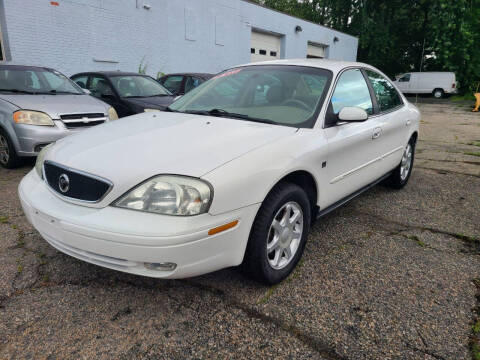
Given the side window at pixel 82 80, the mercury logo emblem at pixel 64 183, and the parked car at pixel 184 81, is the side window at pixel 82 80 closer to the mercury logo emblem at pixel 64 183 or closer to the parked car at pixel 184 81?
the parked car at pixel 184 81

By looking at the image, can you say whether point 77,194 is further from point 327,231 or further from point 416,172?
point 416,172

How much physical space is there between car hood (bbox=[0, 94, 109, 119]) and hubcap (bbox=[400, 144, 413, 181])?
428cm

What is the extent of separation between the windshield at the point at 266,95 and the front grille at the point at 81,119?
7.84 ft

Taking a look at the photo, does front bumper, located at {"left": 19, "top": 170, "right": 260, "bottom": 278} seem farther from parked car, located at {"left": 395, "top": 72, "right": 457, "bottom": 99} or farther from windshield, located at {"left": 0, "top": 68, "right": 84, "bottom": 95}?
parked car, located at {"left": 395, "top": 72, "right": 457, "bottom": 99}

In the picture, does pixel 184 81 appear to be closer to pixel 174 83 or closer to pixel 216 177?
pixel 174 83

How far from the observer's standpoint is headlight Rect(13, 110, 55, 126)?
186 inches

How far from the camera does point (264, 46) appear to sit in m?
18.4

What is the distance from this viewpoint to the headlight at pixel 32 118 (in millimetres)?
4719

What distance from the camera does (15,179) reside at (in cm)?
457

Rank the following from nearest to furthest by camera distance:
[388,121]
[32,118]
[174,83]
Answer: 1. [388,121]
2. [32,118]
3. [174,83]

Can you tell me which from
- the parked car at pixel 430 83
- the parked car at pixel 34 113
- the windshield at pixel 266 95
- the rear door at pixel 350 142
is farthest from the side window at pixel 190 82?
the parked car at pixel 430 83

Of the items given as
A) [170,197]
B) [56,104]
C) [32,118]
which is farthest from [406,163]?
[32,118]

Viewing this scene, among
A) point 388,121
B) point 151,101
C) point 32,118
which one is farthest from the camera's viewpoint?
point 151,101

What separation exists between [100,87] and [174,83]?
9.20 feet
